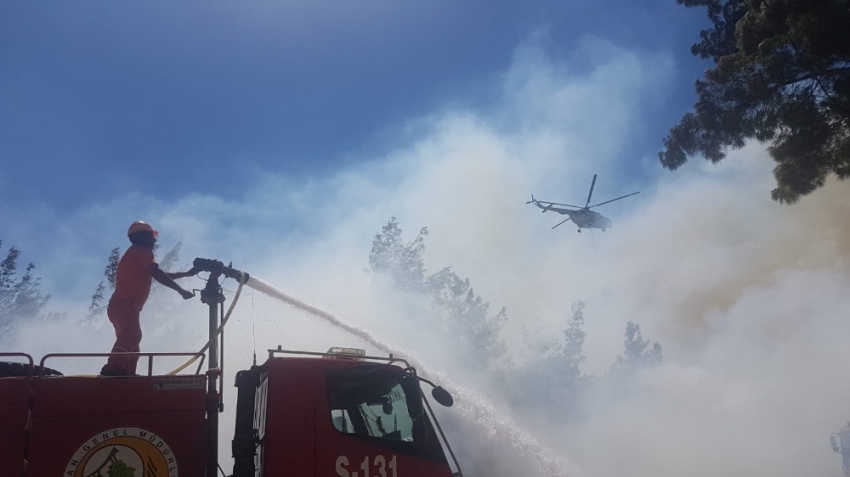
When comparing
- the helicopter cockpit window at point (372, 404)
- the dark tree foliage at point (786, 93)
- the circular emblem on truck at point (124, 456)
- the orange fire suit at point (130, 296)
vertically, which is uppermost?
the dark tree foliage at point (786, 93)

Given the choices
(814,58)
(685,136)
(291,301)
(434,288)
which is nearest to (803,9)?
(814,58)

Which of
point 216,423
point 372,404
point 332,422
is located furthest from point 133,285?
point 372,404

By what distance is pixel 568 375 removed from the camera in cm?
4969

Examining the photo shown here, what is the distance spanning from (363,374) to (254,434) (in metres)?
1.07

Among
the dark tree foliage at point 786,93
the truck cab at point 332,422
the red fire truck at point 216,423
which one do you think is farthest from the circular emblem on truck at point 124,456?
the dark tree foliage at point 786,93

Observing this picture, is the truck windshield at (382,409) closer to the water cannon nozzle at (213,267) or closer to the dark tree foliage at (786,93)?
the water cannon nozzle at (213,267)

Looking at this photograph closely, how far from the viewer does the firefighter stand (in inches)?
224

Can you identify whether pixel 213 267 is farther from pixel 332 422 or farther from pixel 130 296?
pixel 332 422

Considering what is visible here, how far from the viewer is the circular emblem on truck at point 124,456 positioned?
14.2 ft

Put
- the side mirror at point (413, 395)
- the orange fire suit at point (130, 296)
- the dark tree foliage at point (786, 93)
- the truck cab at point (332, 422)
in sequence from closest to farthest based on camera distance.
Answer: the truck cab at point (332, 422), the side mirror at point (413, 395), the orange fire suit at point (130, 296), the dark tree foliage at point (786, 93)

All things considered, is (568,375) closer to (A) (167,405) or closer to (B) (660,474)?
(B) (660,474)

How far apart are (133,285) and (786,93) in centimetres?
1256

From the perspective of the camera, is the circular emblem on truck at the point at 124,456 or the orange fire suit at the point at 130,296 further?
the orange fire suit at the point at 130,296

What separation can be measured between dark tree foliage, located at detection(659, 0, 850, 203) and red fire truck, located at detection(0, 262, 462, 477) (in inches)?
407
